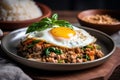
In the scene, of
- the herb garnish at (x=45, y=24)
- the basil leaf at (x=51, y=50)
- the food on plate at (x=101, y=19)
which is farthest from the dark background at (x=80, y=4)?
the basil leaf at (x=51, y=50)

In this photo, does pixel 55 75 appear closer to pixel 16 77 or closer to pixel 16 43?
pixel 16 77

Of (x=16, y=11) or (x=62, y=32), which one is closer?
(x=62, y=32)

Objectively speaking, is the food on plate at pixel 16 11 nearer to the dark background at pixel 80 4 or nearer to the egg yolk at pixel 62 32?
the egg yolk at pixel 62 32

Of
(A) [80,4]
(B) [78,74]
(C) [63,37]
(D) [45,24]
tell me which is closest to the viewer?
(B) [78,74]

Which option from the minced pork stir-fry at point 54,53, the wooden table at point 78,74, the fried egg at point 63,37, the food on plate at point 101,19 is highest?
the fried egg at point 63,37

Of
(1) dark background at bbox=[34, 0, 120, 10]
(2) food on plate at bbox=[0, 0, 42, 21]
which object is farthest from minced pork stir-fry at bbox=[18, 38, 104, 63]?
(1) dark background at bbox=[34, 0, 120, 10]

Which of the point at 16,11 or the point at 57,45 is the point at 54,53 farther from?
the point at 16,11

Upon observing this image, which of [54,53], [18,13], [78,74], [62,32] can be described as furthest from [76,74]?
[18,13]
